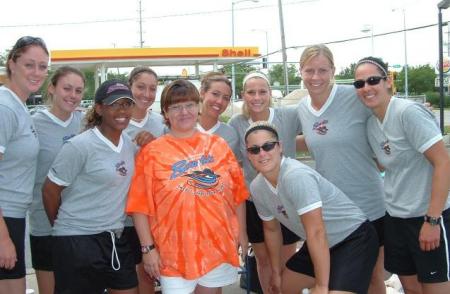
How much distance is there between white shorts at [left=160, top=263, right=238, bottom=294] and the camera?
11.1 ft

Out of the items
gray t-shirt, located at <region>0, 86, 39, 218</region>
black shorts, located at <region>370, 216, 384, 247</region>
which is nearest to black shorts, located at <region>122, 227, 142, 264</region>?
gray t-shirt, located at <region>0, 86, 39, 218</region>

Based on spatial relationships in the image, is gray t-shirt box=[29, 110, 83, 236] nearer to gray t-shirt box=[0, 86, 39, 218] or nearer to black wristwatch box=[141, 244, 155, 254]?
gray t-shirt box=[0, 86, 39, 218]

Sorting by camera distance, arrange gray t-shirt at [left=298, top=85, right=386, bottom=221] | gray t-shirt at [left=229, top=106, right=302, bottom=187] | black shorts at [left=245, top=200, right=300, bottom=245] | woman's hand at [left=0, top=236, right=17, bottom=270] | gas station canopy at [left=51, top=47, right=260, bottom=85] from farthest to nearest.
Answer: gas station canopy at [left=51, top=47, right=260, bottom=85] → black shorts at [left=245, top=200, right=300, bottom=245] → gray t-shirt at [left=229, top=106, right=302, bottom=187] → gray t-shirt at [left=298, top=85, right=386, bottom=221] → woman's hand at [left=0, top=236, right=17, bottom=270]

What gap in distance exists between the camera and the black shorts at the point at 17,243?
3424 mm

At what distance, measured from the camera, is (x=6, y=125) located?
3.25m

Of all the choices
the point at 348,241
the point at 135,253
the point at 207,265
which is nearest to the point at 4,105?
the point at 135,253

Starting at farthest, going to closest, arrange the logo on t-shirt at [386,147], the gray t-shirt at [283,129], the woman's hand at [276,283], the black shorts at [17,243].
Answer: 1. the gray t-shirt at [283,129]
2. the woman's hand at [276,283]
3. the logo on t-shirt at [386,147]
4. the black shorts at [17,243]

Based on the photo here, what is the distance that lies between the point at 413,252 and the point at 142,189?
6.59 feet

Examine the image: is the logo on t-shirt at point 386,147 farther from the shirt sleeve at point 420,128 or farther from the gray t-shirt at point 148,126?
the gray t-shirt at point 148,126

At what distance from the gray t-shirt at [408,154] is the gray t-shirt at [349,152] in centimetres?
28

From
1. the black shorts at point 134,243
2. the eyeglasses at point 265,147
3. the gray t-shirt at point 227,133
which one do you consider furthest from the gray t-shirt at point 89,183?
the gray t-shirt at point 227,133

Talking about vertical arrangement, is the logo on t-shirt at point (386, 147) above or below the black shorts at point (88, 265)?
above

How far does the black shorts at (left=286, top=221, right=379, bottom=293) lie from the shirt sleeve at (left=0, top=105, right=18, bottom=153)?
2.16 meters

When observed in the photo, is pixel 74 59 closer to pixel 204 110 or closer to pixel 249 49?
pixel 249 49
